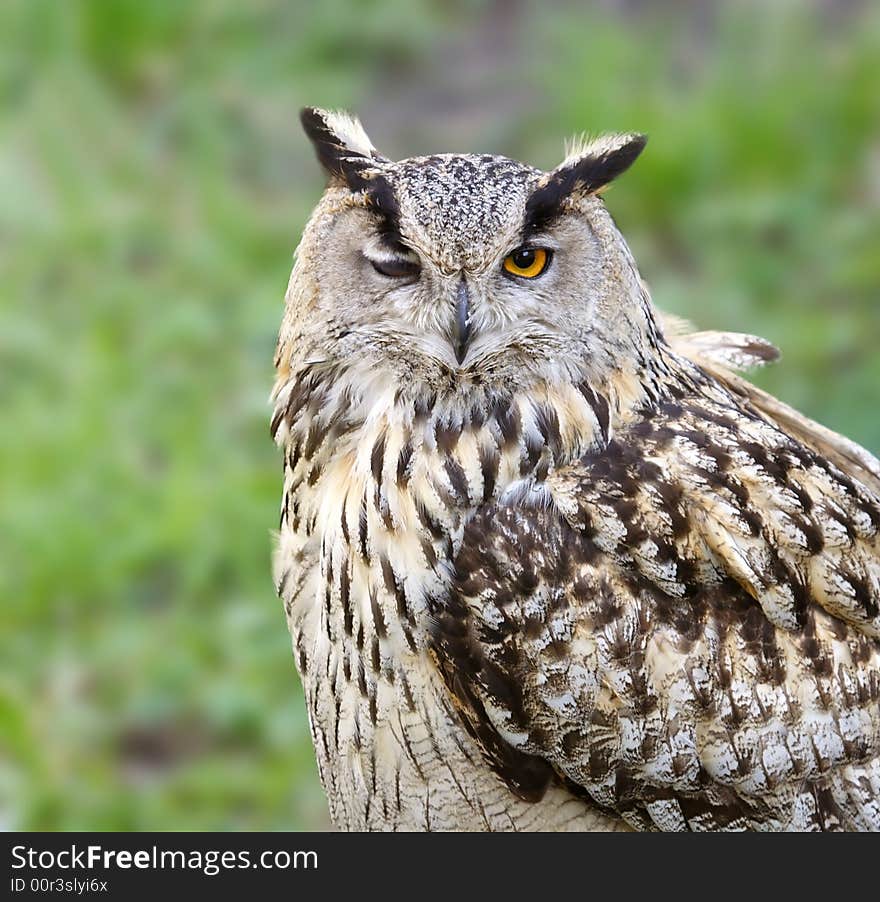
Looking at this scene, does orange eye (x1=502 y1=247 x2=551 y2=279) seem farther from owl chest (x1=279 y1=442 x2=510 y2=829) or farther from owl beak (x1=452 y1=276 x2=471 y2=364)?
owl chest (x1=279 y1=442 x2=510 y2=829)

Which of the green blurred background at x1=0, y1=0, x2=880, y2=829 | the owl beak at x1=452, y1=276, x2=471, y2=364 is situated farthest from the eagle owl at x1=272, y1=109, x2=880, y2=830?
the green blurred background at x1=0, y1=0, x2=880, y2=829

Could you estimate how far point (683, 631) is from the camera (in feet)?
6.20

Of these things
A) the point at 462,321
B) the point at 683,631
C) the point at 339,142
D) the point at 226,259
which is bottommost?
the point at 683,631

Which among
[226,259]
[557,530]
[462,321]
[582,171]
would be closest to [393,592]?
[557,530]

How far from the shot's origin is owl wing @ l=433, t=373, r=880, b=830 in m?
1.87

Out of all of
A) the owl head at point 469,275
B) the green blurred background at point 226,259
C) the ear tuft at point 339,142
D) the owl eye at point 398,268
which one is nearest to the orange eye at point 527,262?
the owl head at point 469,275

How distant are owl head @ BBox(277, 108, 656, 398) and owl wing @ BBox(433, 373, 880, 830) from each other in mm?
146

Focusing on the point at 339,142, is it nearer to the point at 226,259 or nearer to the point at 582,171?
the point at 582,171

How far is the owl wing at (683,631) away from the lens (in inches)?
73.5

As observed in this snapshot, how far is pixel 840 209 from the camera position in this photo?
4.38 metres

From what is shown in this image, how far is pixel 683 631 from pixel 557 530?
8.1 inches

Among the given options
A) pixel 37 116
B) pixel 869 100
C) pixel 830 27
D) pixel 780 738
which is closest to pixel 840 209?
pixel 869 100

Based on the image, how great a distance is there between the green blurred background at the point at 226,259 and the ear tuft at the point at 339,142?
5.22 ft

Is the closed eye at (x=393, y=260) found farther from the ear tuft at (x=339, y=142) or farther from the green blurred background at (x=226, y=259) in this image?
the green blurred background at (x=226, y=259)
